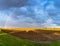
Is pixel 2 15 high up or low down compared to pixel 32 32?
up

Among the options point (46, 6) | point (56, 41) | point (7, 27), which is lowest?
point (56, 41)

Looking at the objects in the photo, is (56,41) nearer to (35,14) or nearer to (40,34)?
(40,34)

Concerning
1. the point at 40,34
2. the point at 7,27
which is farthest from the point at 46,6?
the point at 7,27

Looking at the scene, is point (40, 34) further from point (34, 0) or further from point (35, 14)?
point (34, 0)

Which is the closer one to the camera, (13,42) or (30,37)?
(13,42)

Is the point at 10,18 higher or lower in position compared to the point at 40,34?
higher


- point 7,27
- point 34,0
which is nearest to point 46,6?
point 34,0
